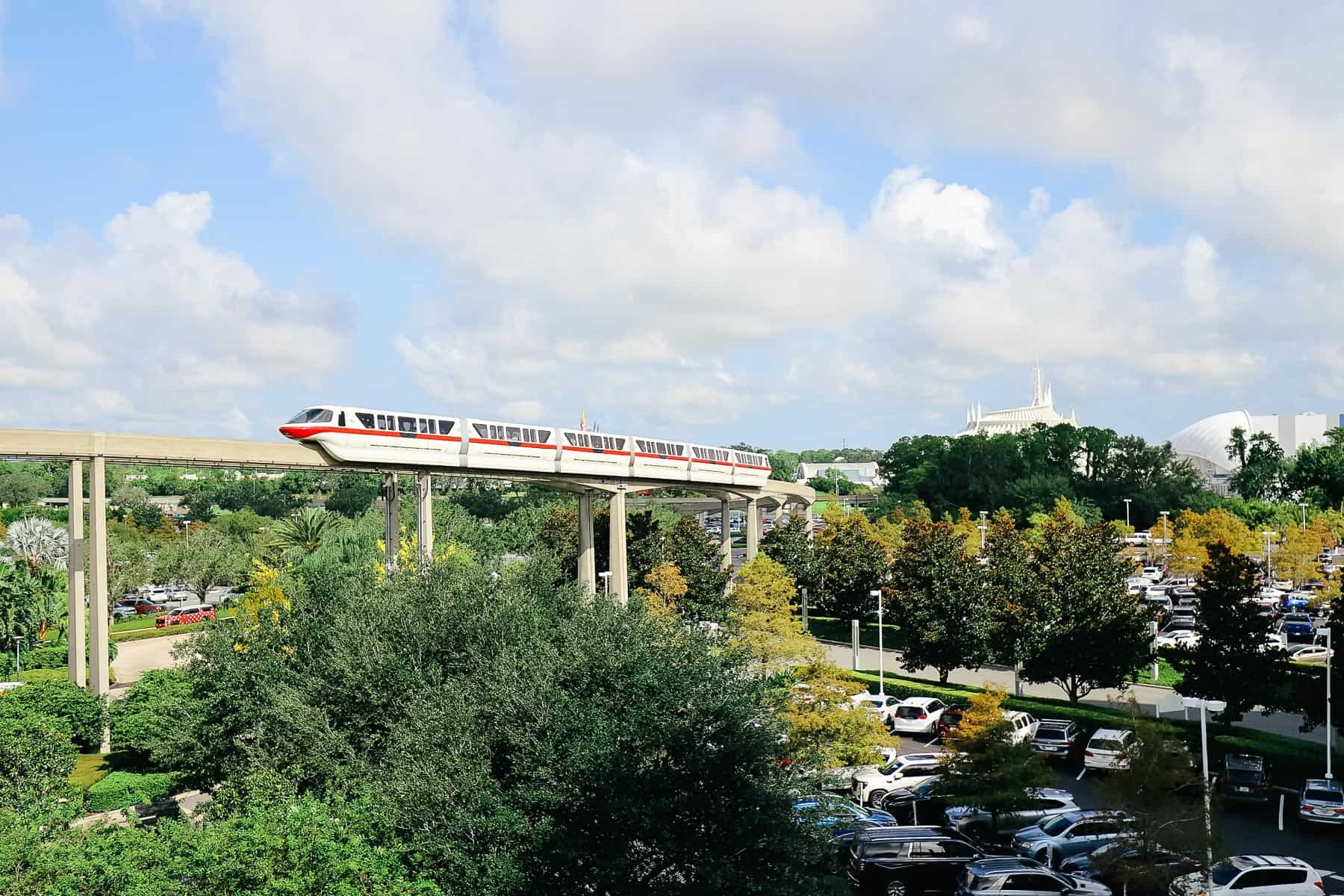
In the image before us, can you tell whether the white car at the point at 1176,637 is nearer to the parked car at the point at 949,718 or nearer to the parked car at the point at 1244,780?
the parked car at the point at 949,718

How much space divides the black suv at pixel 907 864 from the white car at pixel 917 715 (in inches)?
479

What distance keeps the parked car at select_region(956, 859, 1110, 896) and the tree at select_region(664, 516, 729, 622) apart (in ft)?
99.5

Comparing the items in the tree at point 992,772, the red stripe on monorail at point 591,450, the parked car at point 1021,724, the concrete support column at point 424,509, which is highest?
the red stripe on monorail at point 591,450

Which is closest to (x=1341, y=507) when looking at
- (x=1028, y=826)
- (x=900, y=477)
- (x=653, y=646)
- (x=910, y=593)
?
(x=900, y=477)

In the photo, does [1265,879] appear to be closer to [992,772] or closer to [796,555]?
[992,772]

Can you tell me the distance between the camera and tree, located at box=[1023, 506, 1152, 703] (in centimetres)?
3397

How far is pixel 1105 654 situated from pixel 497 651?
73.6 feet

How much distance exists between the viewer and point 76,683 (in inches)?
1296

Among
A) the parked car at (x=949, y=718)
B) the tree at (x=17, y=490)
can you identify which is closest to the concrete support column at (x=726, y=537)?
the parked car at (x=949, y=718)

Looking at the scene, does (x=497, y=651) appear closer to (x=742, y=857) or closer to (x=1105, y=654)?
(x=742, y=857)

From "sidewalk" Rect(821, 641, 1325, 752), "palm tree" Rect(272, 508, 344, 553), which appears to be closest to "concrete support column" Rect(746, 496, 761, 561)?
"sidewalk" Rect(821, 641, 1325, 752)

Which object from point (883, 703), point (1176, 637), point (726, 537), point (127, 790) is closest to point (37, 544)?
point (726, 537)

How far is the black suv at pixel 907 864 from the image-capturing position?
2127 centimetres

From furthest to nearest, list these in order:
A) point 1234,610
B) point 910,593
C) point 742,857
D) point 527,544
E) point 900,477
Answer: point 900,477, point 527,544, point 910,593, point 1234,610, point 742,857
